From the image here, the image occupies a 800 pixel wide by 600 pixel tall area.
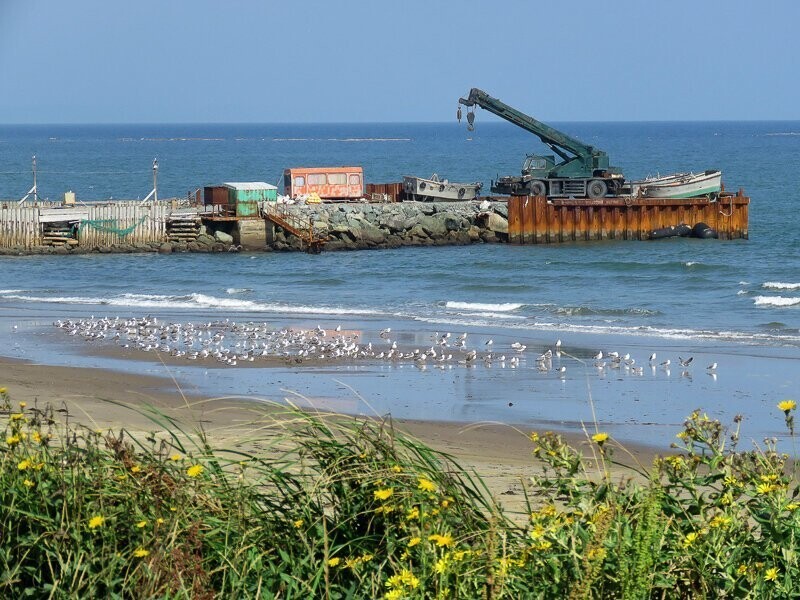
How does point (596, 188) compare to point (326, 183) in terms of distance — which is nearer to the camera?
point (596, 188)

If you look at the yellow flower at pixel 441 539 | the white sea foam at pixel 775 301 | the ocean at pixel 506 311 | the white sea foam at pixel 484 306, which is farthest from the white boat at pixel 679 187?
the yellow flower at pixel 441 539

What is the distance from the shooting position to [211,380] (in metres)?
18.0

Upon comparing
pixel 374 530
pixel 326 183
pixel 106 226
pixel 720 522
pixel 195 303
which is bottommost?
pixel 195 303

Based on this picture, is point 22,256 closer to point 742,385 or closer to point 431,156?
point 742,385

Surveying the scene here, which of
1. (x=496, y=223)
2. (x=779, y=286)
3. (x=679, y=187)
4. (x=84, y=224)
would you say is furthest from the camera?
(x=496, y=223)

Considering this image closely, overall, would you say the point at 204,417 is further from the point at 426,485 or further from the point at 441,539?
the point at 441,539

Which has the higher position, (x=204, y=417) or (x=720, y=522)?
(x=720, y=522)

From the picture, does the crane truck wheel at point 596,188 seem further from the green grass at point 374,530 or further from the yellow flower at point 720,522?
the yellow flower at point 720,522

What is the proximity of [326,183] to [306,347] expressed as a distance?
29.6m

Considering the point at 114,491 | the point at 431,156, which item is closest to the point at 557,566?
the point at 114,491

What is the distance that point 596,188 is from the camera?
1839 inches

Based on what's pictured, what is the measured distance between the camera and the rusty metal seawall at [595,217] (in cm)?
4466

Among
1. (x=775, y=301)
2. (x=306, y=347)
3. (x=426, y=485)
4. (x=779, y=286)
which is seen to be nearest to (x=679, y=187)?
(x=779, y=286)

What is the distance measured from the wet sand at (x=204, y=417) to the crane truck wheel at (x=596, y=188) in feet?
103
